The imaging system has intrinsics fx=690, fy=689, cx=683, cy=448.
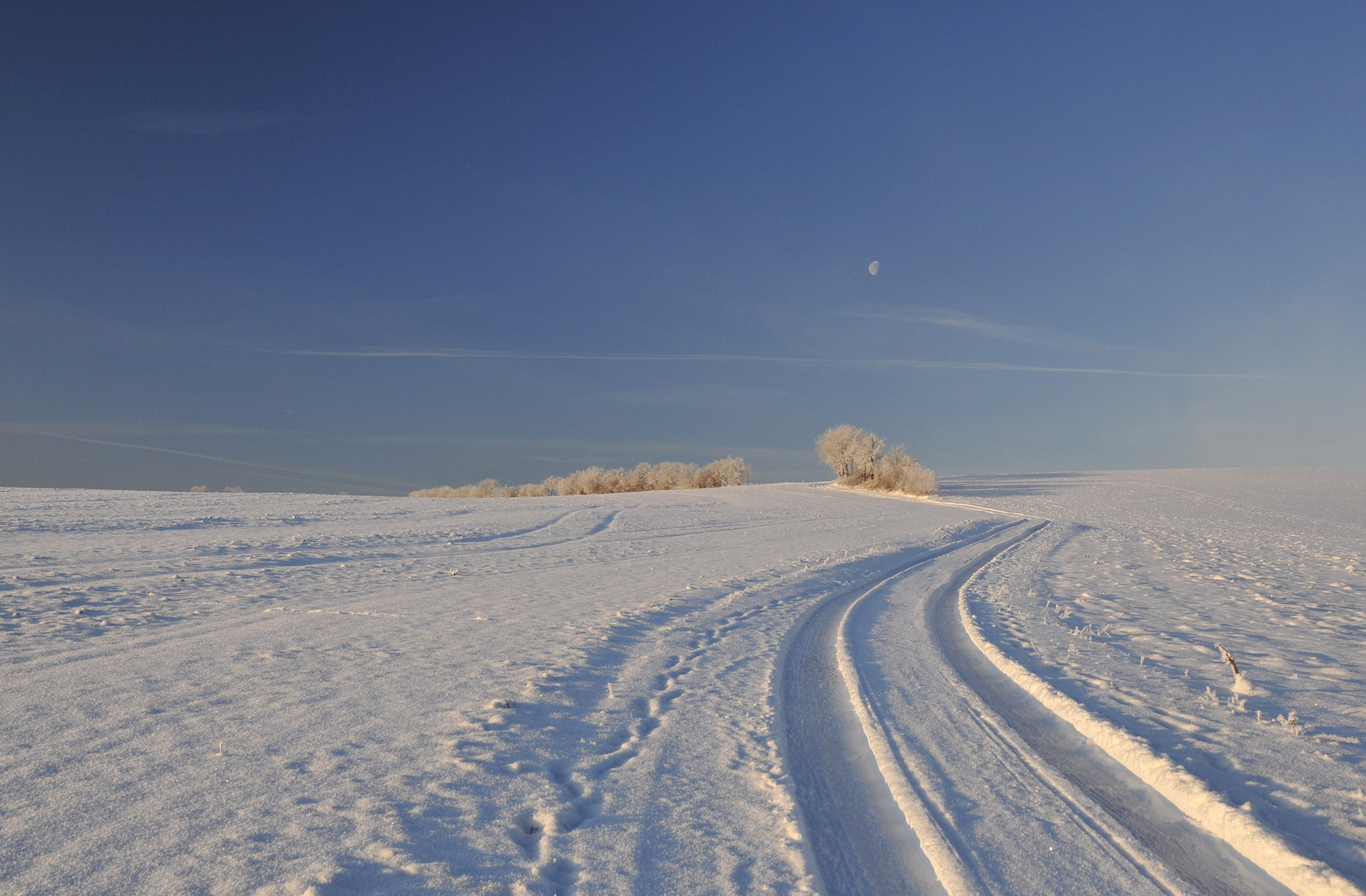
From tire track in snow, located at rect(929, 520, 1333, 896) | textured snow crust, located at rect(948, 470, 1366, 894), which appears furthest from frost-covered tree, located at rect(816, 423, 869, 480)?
tire track in snow, located at rect(929, 520, 1333, 896)

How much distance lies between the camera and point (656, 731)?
5.46 metres

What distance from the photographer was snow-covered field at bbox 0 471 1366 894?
3516 millimetres

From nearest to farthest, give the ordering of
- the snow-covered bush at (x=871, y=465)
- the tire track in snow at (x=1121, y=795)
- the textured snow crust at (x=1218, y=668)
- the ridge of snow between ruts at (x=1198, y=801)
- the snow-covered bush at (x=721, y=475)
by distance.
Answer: the ridge of snow between ruts at (x=1198, y=801), the tire track in snow at (x=1121, y=795), the textured snow crust at (x=1218, y=668), the snow-covered bush at (x=871, y=465), the snow-covered bush at (x=721, y=475)

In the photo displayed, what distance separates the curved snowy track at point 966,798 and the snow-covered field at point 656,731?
0.09 feet

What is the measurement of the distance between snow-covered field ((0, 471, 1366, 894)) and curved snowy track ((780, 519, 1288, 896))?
26 mm

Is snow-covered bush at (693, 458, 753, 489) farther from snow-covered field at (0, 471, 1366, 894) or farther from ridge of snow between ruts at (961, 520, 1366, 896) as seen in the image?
ridge of snow between ruts at (961, 520, 1366, 896)

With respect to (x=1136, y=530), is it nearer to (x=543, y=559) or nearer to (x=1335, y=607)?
(x=1335, y=607)

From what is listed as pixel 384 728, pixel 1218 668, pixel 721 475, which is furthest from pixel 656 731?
pixel 721 475

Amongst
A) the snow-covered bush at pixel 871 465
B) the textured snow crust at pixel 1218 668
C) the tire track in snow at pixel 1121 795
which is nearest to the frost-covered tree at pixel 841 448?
the snow-covered bush at pixel 871 465

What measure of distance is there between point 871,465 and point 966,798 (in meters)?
48.0

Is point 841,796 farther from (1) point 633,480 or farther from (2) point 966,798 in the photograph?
(1) point 633,480

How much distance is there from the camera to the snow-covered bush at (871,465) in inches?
1750

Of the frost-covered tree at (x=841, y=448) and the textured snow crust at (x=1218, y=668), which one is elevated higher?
the frost-covered tree at (x=841, y=448)

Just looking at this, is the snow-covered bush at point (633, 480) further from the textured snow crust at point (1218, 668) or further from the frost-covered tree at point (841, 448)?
the textured snow crust at point (1218, 668)
